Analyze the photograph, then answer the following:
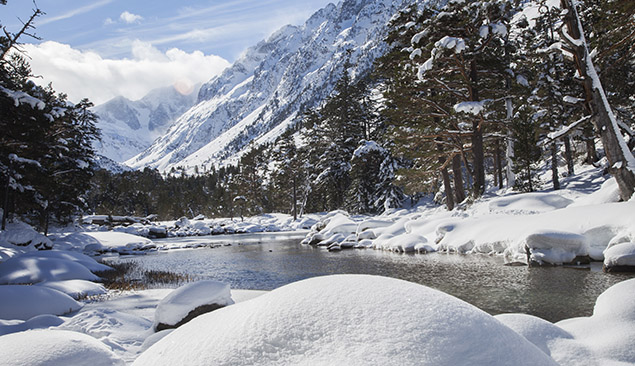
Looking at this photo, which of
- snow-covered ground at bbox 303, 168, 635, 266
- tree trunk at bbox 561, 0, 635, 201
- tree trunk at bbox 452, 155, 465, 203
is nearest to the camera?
snow-covered ground at bbox 303, 168, 635, 266

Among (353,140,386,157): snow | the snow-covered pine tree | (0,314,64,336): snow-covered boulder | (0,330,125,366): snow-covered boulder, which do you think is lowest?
(0,314,64,336): snow-covered boulder

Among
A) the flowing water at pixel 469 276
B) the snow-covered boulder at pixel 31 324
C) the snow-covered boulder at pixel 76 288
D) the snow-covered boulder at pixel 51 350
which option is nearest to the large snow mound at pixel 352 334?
the snow-covered boulder at pixel 51 350

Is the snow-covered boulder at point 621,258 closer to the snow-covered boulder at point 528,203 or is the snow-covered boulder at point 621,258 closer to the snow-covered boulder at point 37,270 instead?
the snow-covered boulder at point 528,203

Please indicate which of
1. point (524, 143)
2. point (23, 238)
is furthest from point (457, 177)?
point (23, 238)

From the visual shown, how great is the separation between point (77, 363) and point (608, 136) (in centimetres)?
1367

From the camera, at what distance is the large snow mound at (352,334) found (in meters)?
1.78

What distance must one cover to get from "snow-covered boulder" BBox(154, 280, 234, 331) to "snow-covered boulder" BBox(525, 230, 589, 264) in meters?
8.85

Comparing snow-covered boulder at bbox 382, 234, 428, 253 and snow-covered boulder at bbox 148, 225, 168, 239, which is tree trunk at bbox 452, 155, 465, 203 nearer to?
snow-covered boulder at bbox 382, 234, 428, 253

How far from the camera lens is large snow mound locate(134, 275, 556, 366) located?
178cm

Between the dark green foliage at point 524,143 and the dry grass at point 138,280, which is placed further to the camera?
the dark green foliage at point 524,143

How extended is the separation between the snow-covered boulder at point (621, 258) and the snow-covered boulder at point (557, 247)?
1153 mm

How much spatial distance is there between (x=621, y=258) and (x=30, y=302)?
1241 cm

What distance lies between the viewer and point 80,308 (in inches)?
290

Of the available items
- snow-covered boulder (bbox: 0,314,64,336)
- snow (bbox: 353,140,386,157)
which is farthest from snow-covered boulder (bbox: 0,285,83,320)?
snow (bbox: 353,140,386,157)
